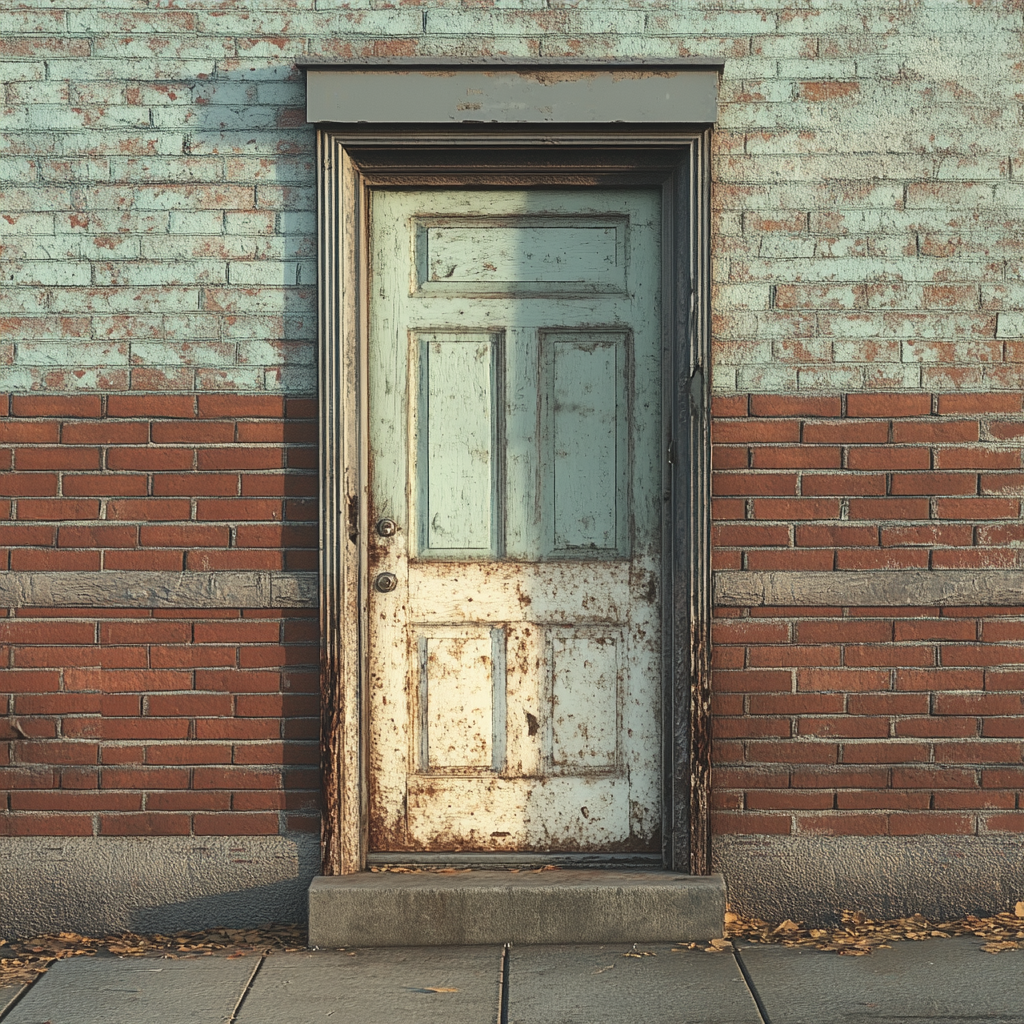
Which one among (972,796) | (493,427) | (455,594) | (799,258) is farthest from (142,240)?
(972,796)

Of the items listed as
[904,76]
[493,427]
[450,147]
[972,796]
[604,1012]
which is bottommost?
[604,1012]

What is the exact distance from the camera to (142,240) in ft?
11.0

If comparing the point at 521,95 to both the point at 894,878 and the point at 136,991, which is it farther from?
the point at 136,991

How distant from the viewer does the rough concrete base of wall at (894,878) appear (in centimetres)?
334

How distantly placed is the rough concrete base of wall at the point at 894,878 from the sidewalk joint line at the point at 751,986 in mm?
304

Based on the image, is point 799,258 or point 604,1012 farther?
point 799,258

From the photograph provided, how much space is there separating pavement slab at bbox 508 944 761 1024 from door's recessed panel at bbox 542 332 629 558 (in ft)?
4.39

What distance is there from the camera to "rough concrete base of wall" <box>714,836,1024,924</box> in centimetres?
334

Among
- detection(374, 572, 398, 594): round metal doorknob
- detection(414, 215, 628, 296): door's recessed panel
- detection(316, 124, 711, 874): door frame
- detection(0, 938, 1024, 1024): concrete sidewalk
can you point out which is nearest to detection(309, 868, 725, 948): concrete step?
detection(0, 938, 1024, 1024): concrete sidewalk

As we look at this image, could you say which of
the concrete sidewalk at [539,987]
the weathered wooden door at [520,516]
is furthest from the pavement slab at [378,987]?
the weathered wooden door at [520,516]

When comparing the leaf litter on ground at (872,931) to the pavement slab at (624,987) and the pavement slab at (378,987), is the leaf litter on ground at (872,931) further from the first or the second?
the pavement slab at (378,987)

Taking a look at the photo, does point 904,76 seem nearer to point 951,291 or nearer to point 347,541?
point 951,291

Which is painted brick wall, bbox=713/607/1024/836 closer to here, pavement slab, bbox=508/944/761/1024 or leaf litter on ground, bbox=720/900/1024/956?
leaf litter on ground, bbox=720/900/1024/956

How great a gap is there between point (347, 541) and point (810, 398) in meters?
1.67
